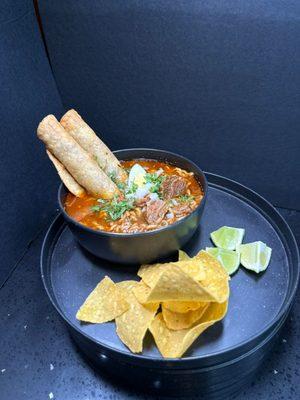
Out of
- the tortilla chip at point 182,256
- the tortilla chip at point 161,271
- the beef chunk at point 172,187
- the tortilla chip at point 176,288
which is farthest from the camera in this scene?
the beef chunk at point 172,187

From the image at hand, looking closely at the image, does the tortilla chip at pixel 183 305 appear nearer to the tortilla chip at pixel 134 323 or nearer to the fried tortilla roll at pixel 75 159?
the tortilla chip at pixel 134 323

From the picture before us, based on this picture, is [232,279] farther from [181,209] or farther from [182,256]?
[181,209]

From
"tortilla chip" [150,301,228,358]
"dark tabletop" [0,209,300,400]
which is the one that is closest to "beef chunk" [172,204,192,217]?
"tortilla chip" [150,301,228,358]

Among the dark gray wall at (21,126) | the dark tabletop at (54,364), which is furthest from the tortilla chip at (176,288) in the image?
the dark gray wall at (21,126)

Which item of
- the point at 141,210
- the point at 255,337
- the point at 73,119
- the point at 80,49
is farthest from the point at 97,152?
the point at 255,337

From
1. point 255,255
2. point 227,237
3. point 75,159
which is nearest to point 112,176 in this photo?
point 75,159

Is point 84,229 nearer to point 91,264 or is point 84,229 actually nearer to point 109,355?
point 91,264

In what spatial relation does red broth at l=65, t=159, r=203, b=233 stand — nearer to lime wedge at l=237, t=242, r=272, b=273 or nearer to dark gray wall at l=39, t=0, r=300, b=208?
lime wedge at l=237, t=242, r=272, b=273
